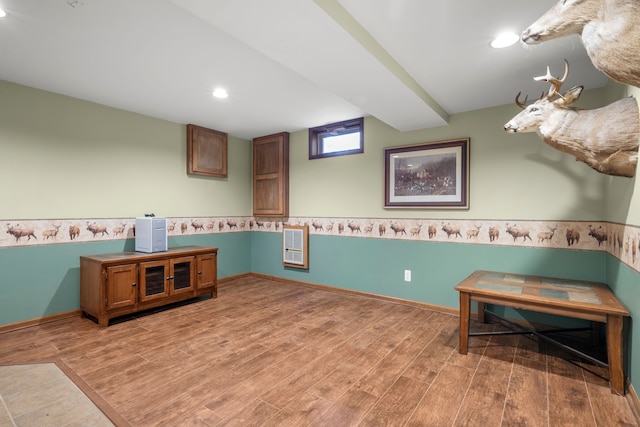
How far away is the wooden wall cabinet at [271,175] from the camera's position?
16.0 feet

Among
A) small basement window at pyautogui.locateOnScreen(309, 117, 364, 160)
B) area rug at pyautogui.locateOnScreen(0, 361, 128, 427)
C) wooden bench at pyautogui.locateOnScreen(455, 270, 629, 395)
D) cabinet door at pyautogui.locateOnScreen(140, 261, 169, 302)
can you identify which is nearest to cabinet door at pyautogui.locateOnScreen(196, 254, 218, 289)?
cabinet door at pyautogui.locateOnScreen(140, 261, 169, 302)

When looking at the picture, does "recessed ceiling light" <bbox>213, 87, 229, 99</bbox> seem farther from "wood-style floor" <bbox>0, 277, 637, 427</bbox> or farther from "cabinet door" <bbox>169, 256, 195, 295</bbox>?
"wood-style floor" <bbox>0, 277, 637, 427</bbox>

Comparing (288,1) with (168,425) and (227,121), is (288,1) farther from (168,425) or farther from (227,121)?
(227,121)

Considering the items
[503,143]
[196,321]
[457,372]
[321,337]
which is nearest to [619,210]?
[503,143]

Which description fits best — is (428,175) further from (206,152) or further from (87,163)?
(87,163)

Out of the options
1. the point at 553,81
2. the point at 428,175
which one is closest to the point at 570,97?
the point at 553,81

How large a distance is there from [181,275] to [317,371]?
2268 millimetres

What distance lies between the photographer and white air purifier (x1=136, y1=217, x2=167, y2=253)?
11.5 feet

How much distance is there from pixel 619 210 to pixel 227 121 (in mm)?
4245

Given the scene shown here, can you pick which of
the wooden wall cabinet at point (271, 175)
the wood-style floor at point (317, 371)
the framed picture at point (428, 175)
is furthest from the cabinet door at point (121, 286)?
the framed picture at point (428, 175)

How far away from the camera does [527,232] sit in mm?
3059

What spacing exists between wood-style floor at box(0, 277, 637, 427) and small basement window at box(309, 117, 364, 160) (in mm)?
2270

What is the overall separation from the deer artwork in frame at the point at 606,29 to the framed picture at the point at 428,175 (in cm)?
207

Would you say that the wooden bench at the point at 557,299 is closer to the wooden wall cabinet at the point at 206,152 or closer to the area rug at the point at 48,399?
the area rug at the point at 48,399
